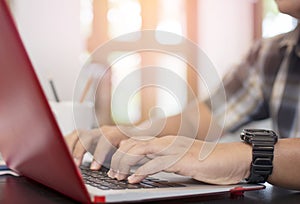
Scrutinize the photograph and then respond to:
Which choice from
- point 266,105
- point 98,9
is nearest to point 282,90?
point 266,105

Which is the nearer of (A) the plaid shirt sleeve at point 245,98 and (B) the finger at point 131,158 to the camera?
(B) the finger at point 131,158

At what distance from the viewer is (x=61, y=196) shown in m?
→ 0.56

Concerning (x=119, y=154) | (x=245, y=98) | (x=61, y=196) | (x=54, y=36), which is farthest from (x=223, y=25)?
(x=61, y=196)

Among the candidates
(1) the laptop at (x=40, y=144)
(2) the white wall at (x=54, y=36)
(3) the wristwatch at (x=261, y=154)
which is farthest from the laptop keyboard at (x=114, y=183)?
(2) the white wall at (x=54, y=36)

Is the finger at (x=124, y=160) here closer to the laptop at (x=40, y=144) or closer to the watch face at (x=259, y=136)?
the laptop at (x=40, y=144)

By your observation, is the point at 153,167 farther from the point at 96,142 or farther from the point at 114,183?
the point at 96,142

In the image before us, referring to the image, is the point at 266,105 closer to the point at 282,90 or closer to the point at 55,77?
the point at 282,90

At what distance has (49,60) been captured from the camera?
146cm

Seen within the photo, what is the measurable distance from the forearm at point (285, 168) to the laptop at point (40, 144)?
0.05 metres

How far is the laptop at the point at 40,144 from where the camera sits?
0.41m

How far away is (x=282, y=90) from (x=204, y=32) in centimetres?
89

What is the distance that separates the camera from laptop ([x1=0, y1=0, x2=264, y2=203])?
414mm

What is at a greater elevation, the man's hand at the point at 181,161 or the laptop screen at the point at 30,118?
the laptop screen at the point at 30,118

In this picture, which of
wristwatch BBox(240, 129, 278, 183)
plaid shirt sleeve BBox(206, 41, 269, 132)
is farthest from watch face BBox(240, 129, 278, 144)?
plaid shirt sleeve BBox(206, 41, 269, 132)
